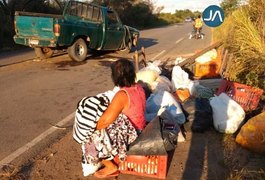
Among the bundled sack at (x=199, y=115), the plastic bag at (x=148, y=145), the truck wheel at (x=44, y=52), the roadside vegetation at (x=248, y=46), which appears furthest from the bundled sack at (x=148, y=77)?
the truck wheel at (x=44, y=52)

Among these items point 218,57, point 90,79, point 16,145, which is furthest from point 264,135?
point 90,79

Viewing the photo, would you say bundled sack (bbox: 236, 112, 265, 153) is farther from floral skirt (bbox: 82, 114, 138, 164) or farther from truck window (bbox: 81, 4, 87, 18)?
truck window (bbox: 81, 4, 87, 18)

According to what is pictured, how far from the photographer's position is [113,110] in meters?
3.88

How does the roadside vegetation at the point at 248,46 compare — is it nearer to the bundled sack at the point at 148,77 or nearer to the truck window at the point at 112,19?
the bundled sack at the point at 148,77

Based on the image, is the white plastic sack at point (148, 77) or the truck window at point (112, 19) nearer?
the white plastic sack at point (148, 77)

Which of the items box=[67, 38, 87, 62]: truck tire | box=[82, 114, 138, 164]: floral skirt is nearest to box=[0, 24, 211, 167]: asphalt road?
box=[67, 38, 87, 62]: truck tire

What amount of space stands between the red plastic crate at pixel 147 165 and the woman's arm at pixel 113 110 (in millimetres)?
474

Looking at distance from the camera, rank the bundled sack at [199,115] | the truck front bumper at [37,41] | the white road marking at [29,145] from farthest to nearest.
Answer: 1. the truck front bumper at [37,41]
2. the bundled sack at [199,115]
3. the white road marking at [29,145]

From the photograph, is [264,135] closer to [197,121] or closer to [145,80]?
[197,121]

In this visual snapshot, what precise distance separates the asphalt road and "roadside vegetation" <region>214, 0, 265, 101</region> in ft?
9.77

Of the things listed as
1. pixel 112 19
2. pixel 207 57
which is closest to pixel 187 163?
pixel 207 57

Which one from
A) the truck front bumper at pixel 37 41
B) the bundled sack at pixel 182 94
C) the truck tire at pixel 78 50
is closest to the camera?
the bundled sack at pixel 182 94

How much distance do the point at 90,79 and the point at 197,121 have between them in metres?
4.54

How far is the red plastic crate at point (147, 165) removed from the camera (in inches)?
158
